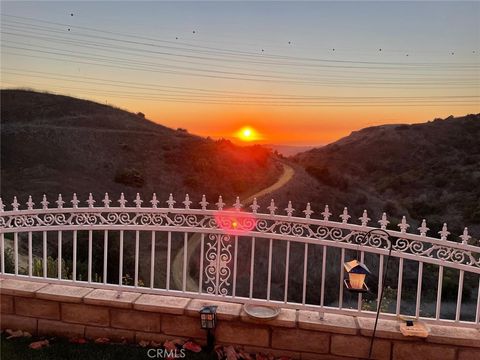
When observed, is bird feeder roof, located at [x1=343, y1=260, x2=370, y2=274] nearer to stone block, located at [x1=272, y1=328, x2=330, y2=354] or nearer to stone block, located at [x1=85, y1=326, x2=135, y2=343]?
stone block, located at [x1=272, y1=328, x2=330, y2=354]

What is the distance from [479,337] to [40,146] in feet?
106

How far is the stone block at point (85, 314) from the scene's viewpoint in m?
4.05

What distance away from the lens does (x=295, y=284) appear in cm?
1614

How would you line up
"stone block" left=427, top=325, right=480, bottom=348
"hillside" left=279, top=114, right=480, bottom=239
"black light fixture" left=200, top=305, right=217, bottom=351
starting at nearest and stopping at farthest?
1. "stone block" left=427, top=325, right=480, bottom=348
2. "black light fixture" left=200, top=305, right=217, bottom=351
3. "hillside" left=279, top=114, right=480, bottom=239

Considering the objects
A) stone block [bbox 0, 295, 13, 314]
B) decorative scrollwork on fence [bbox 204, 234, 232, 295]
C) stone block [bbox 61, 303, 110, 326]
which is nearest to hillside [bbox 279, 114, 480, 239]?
decorative scrollwork on fence [bbox 204, 234, 232, 295]

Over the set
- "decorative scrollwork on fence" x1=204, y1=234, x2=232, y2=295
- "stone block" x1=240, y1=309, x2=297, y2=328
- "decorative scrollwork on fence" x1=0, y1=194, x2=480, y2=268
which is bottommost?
"stone block" x1=240, y1=309, x2=297, y2=328

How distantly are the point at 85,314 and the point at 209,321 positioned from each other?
138 centimetres

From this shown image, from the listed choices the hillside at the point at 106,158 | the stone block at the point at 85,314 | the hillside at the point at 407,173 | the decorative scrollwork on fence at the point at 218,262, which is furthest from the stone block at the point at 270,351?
the hillside at the point at 407,173

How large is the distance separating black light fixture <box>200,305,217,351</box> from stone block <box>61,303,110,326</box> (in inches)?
41.9

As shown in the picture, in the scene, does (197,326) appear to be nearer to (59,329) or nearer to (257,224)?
(257,224)

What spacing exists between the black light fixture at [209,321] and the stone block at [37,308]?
163 cm

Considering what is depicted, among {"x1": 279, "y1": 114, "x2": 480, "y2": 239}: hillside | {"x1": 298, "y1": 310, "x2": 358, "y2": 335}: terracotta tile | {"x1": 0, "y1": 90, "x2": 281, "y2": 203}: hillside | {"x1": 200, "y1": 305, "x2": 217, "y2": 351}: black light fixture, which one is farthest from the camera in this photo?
{"x1": 279, "y1": 114, "x2": 480, "y2": 239}: hillside

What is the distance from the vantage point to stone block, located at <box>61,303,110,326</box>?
160 inches

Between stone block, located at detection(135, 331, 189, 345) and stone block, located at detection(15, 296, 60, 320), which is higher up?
stone block, located at detection(15, 296, 60, 320)
